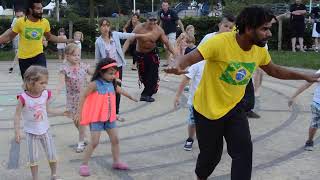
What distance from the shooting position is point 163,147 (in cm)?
678

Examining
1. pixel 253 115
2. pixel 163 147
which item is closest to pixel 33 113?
pixel 163 147

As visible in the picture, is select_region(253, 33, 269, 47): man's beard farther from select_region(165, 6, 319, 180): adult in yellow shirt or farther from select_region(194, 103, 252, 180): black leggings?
select_region(194, 103, 252, 180): black leggings

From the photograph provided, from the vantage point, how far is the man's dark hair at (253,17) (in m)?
4.11

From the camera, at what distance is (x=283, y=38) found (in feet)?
65.7

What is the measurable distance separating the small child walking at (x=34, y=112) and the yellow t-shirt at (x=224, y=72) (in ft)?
5.04

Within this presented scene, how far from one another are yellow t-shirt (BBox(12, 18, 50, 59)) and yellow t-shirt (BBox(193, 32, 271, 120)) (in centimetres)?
368

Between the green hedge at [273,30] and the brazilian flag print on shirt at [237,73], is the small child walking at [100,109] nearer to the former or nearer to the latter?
the brazilian flag print on shirt at [237,73]

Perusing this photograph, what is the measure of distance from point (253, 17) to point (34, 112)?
226 cm

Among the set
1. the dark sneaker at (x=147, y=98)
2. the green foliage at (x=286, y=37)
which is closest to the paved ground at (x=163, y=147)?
the dark sneaker at (x=147, y=98)

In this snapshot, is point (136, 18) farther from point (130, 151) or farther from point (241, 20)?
point (241, 20)

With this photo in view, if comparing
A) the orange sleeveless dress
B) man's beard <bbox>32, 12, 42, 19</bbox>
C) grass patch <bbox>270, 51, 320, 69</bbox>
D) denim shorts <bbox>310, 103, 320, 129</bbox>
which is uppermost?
man's beard <bbox>32, 12, 42, 19</bbox>

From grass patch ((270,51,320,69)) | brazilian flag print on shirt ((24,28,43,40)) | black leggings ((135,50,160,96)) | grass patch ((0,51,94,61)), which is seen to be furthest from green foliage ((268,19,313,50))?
brazilian flag print on shirt ((24,28,43,40))

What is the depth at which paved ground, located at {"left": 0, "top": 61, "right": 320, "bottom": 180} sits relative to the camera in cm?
568

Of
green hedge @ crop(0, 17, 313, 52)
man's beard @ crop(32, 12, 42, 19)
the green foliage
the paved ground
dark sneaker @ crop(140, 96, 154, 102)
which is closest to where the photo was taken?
the paved ground
